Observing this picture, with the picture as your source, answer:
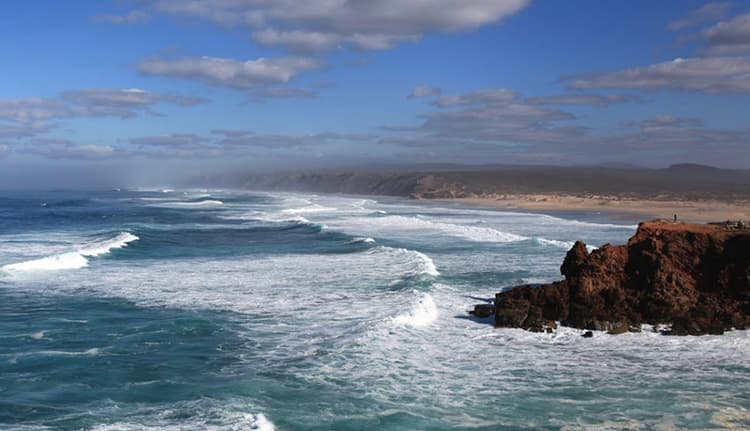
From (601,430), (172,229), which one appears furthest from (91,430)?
(172,229)

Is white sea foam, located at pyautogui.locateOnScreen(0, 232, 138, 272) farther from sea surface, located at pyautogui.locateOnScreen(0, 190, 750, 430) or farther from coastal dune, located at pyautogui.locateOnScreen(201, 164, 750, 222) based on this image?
coastal dune, located at pyautogui.locateOnScreen(201, 164, 750, 222)

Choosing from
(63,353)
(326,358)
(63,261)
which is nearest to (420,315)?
(326,358)

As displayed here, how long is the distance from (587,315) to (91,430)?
43.4ft

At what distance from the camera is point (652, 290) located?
19250 millimetres

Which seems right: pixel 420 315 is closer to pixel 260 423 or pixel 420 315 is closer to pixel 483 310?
pixel 483 310

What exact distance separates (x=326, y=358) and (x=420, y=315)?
15.7ft

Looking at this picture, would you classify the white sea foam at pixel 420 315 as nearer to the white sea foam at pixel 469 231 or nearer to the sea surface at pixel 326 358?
the sea surface at pixel 326 358

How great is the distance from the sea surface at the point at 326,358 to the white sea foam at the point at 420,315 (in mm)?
71

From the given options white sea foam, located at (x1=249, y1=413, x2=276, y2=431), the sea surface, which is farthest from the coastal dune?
white sea foam, located at (x1=249, y1=413, x2=276, y2=431)

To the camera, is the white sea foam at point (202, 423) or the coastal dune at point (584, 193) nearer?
the white sea foam at point (202, 423)

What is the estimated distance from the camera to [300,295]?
80.2ft

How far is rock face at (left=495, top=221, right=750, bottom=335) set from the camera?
18797 mm

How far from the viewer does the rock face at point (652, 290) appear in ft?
61.7

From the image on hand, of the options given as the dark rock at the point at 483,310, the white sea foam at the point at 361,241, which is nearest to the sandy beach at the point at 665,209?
the white sea foam at the point at 361,241
